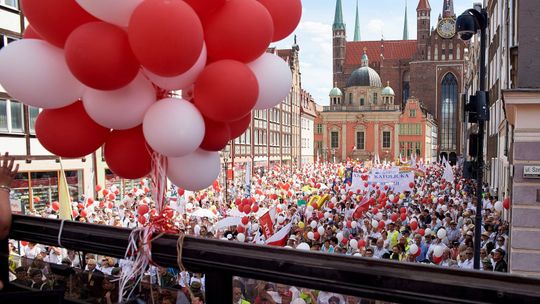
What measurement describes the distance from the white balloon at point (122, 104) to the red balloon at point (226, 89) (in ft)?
0.98

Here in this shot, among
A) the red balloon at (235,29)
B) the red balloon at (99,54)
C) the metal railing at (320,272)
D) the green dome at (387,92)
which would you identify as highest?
the green dome at (387,92)

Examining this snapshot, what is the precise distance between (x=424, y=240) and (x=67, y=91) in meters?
10.9

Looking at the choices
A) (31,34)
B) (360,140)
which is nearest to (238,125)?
(31,34)

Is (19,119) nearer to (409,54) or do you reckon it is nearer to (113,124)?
(113,124)

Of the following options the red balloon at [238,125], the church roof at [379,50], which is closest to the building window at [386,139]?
the church roof at [379,50]

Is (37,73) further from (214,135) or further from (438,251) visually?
(438,251)

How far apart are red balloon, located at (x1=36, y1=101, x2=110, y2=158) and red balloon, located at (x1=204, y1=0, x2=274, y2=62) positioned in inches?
32.3

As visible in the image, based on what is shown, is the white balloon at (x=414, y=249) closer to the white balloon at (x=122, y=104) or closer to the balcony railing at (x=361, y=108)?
the white balloon at (x=122, y=104)

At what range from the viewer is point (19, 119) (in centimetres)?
2091

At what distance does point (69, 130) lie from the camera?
2820 millimetres

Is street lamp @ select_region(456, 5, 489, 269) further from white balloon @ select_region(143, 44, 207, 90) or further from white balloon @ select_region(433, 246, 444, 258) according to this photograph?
white balloon @ select_region(143, 44, 207, 90)

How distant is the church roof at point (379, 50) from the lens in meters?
110

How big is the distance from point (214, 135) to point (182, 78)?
0.39 metres

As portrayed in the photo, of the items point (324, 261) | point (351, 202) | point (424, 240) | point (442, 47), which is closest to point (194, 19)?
point (324, 261)
